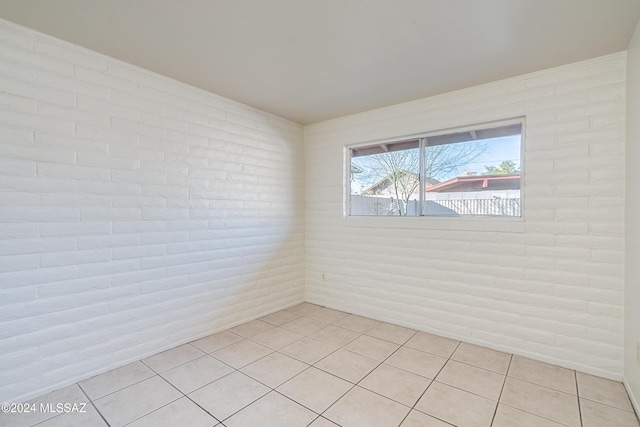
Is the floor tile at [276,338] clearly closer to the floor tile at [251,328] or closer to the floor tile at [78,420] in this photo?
the floor tile at [251,328]

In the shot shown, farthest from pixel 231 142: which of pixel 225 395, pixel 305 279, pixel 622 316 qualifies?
pixel 622 316

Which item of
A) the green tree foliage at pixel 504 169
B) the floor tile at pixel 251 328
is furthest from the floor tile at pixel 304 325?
the green tree foliage at pixel 504 169

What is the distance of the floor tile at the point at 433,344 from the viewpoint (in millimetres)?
2650

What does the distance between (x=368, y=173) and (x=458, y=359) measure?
2.19 metres

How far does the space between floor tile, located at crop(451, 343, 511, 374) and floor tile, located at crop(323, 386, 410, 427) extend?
921mm

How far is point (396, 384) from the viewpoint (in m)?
2.14

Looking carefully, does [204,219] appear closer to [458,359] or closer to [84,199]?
[84,199]

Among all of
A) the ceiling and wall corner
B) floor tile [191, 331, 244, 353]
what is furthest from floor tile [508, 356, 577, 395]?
A: floor tile [191, 331, 244, 353]

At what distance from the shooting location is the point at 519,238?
257cm

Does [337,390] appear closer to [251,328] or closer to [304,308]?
[251,328]

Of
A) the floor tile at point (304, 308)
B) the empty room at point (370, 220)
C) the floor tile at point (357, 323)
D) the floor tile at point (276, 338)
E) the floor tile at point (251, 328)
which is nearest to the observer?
the empty room at point (370, 220)

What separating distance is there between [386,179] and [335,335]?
6.08 feet

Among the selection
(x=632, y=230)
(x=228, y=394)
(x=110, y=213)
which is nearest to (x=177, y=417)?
(x=228, y=394)

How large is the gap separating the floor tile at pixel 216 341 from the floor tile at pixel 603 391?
9.10ft
